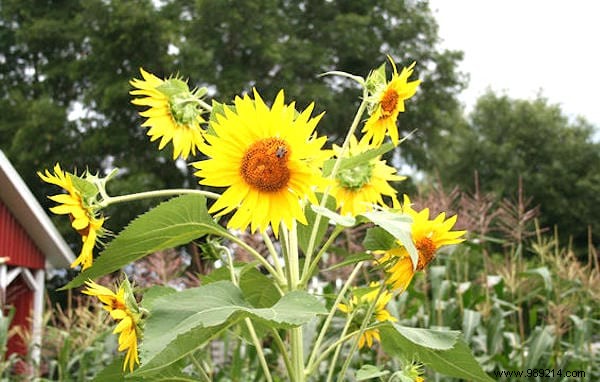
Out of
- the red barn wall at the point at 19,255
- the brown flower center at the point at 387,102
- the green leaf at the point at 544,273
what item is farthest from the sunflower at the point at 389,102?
the red barn wall at the point at 19,255

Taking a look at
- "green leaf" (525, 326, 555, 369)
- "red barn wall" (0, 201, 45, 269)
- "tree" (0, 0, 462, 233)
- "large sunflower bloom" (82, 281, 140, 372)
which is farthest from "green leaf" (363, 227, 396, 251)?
"tree" (0, 0, 462, 233)

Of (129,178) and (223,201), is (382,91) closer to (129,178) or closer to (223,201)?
(223,201)

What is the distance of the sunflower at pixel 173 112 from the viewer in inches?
49.4

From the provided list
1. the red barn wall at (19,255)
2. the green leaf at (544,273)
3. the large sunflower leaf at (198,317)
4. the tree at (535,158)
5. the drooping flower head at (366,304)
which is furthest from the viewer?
the tree at (535,158)

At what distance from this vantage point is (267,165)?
3.40 feet

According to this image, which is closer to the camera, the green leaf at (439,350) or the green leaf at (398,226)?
the green leaf at (398,226)

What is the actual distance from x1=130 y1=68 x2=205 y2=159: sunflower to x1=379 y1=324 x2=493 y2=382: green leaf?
0.44 metres

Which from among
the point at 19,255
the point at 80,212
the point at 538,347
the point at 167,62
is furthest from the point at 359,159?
the point at 167,62

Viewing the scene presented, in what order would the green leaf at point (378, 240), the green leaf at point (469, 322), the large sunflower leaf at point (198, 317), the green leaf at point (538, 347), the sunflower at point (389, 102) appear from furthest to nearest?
the green leaf at point (469, 322)
the green leaf at point (538, 347)
the sunflower at point (389, 102)
the green leaf at point (378, 240)
the large sunflower leaf at point (198, 317)

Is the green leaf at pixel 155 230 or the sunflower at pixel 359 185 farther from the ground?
the sunflower at pixel 359 185

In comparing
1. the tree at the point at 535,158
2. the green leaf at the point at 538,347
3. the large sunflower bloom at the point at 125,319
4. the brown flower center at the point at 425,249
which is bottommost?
the green leaf at the point at 538,347

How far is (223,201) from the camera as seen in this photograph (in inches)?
41.8

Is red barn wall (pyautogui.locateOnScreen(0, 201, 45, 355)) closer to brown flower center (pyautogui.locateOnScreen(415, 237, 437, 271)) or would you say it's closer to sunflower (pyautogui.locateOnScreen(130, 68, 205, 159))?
sunflower (pyautogui.locateOnScreen(130, 68, 205, 159))

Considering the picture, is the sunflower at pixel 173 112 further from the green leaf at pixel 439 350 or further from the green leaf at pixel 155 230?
the green leaf at pixel 439 350
